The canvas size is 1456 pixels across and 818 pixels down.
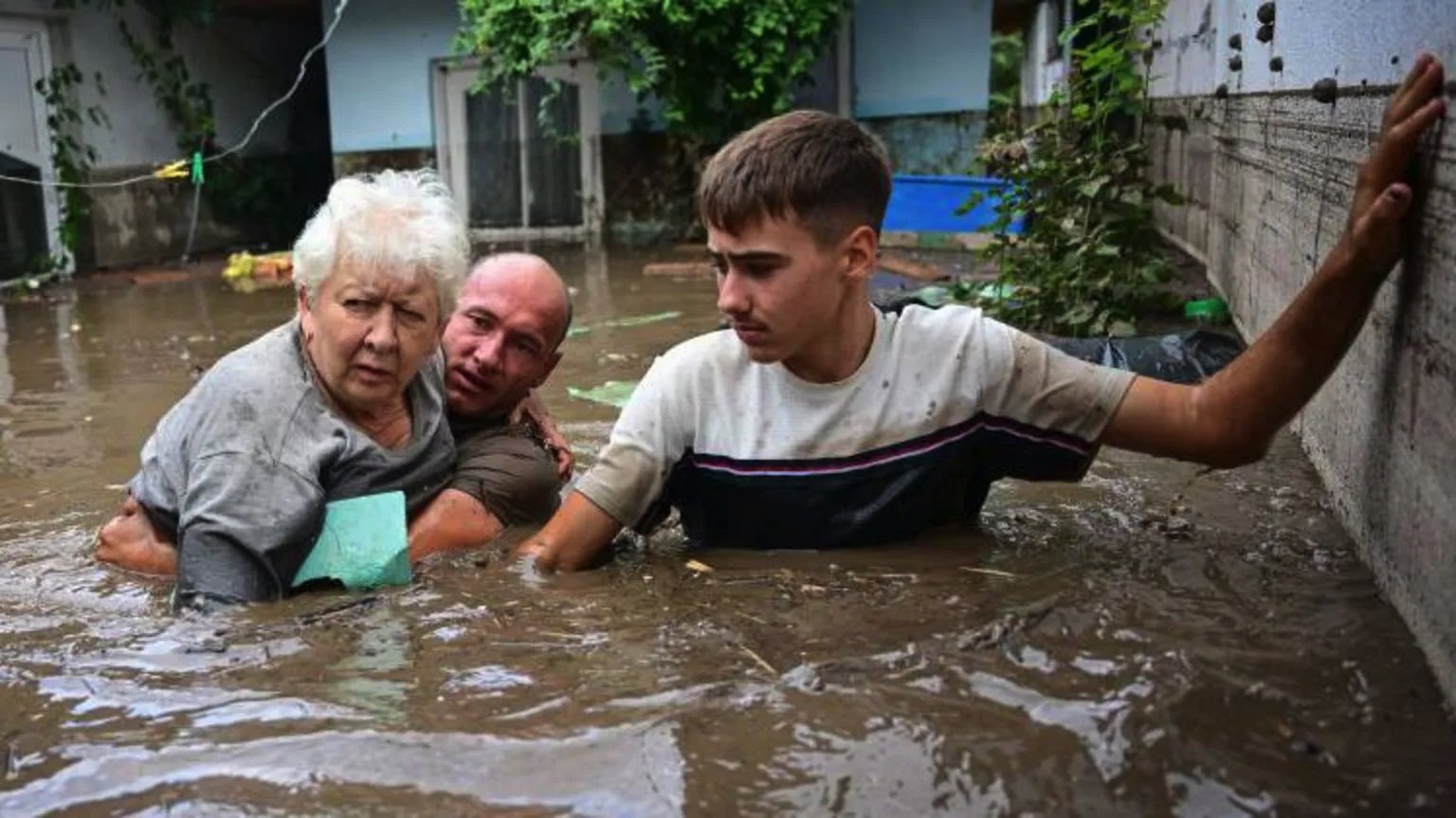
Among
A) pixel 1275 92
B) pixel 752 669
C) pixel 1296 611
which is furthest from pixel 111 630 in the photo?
pixel 1275 92

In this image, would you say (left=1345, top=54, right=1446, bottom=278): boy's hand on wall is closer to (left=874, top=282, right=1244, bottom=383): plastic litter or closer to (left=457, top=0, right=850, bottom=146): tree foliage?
(left=874, top=282, right=1244, bottom=383): plastic litter

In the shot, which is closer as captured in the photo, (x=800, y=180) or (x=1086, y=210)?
(x=800, y=180)

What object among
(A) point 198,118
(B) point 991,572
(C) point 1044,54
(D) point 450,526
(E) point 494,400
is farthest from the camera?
(C) point 1044,54

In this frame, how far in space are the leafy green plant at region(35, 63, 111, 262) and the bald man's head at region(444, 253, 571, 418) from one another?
11178mm

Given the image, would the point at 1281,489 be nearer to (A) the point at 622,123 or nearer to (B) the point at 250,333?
(B) the point at 250,333

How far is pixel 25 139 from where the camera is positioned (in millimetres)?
12820

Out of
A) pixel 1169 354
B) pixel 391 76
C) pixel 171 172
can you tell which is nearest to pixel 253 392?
pixel 1169 354

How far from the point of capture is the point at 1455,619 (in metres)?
2.00

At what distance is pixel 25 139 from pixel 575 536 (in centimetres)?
1220

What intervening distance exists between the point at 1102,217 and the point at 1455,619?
15.5 feet

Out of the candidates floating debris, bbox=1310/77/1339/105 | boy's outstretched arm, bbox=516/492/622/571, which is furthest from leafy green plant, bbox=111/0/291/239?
floating debris, bbox=1310/77/1339/105

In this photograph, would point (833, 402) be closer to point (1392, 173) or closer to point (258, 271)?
point (1392, 173)

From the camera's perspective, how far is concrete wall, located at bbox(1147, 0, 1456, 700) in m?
2.10

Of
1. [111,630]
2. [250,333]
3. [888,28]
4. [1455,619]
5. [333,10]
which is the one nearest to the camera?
[1455,619]
